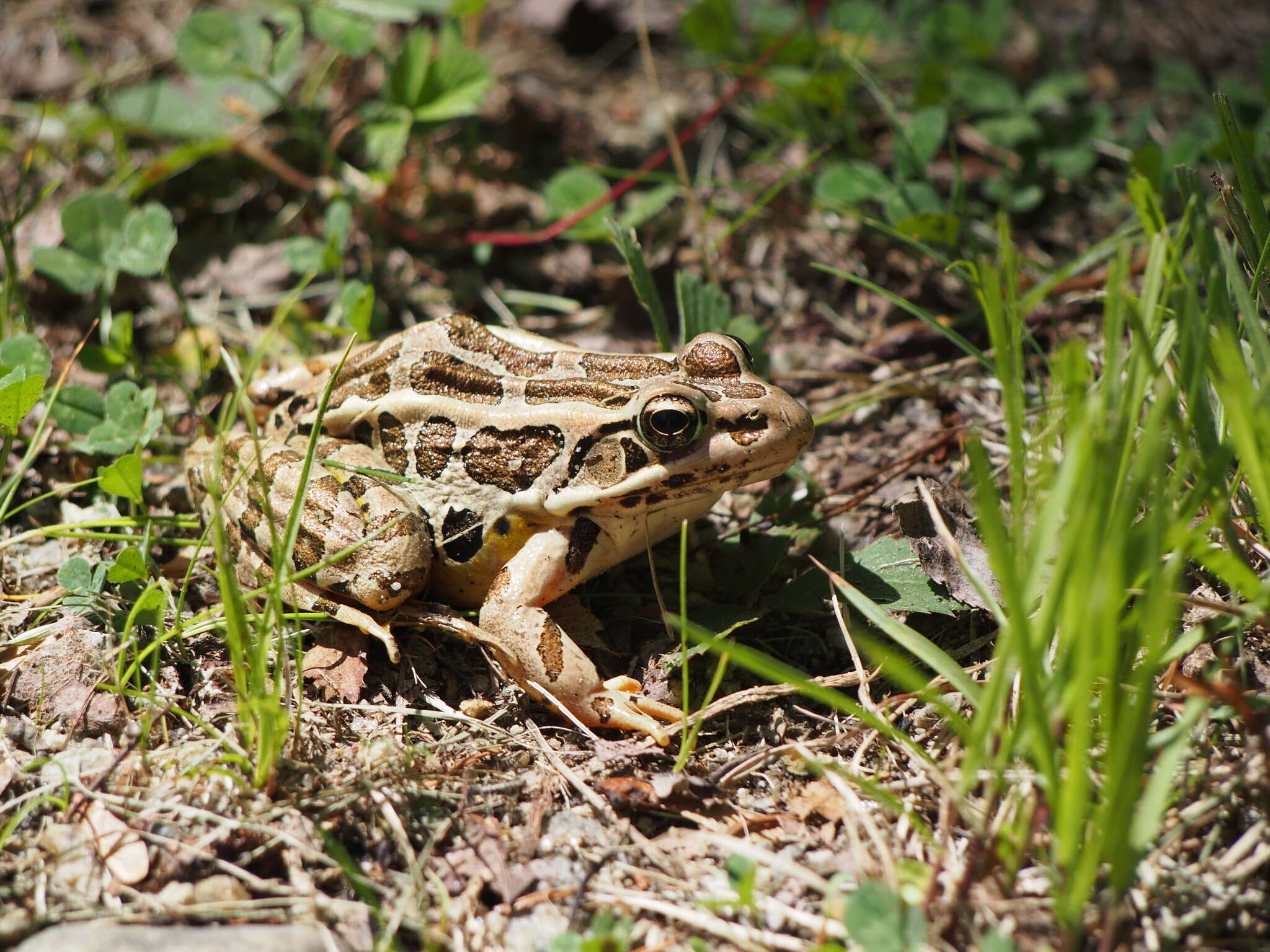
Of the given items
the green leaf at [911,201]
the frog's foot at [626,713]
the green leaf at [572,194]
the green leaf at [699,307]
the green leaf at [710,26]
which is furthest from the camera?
the green leaf at [710,26]

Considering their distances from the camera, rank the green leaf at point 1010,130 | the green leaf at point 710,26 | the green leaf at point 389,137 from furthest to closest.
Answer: the green leaf at point 710,26 < the green leaf at point 1010,130 < the green leaf at point 389,137

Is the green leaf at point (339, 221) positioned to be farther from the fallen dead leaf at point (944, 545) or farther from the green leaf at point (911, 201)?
the fallen dead leaf at point (944, 545)

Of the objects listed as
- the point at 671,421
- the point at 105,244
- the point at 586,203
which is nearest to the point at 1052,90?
the point at 586,203

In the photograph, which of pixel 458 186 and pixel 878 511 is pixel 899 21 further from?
pixel 878 511

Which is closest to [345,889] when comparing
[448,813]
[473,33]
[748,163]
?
[448,813]

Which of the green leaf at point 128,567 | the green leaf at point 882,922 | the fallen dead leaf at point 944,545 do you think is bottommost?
the green leaf at point 128,567

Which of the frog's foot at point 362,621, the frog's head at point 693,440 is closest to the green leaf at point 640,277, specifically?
the frog's head at point 693,440

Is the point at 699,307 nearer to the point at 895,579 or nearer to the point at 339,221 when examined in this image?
the point at 895,579
